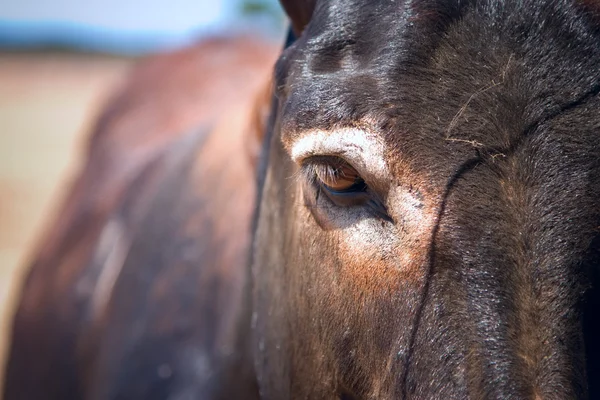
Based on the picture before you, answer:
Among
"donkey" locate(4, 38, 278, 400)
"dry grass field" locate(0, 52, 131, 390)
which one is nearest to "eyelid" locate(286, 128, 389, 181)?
"donkey" locate(4, 38, 278, 400)

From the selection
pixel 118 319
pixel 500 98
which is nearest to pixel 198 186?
pixel 118 319

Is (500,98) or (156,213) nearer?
(500,98)

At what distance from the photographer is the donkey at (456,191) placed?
1318mm

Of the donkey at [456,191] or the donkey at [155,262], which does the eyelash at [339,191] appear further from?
the donkey at [155,262]

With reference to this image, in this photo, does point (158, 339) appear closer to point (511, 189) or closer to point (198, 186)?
point (198, 186)

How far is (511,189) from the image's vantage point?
1357 mm

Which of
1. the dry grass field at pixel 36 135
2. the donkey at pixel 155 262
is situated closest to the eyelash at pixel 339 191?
the donkey at pixel 155 262

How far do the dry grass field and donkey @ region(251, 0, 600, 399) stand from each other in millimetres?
3087

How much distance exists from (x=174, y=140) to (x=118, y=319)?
104 cm

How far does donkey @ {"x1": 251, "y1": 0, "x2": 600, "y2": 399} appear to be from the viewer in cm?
132

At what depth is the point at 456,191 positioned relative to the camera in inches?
55.0

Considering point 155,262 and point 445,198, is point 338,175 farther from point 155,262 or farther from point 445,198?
point 155,262

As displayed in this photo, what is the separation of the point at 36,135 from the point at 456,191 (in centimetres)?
1609

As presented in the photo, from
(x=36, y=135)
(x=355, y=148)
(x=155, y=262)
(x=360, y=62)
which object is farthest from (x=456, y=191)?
(x=36, y=135)
